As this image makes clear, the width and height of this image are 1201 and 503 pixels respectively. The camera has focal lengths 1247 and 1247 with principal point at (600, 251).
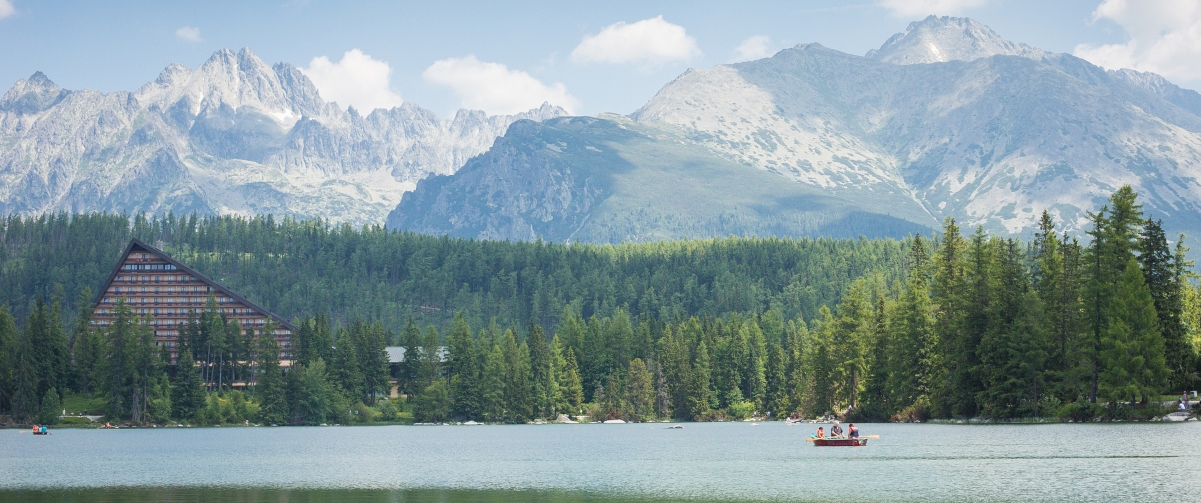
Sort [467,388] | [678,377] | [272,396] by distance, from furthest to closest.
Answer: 1. [678,377]
2. [467,388]
3. [272,396]

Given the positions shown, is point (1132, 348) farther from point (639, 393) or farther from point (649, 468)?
point (639, 393)

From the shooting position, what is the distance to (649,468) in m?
88.5

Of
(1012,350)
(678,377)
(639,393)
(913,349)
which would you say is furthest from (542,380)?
(1012,350)

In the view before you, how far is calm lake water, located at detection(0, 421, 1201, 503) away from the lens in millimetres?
67500

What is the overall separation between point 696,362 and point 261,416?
66843 mm

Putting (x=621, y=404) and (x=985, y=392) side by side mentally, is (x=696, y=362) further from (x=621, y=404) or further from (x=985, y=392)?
(x=985, y=392)

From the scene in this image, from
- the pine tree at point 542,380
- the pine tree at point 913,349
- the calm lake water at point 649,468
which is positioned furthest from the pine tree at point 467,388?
the pine tree at point 913,349

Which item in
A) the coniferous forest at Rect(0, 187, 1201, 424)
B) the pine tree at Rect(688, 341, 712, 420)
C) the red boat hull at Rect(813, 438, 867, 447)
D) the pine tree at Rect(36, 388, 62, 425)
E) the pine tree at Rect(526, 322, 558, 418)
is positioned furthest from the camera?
the pine tree at Rect(526, 322, 558, 418)

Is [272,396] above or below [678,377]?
below

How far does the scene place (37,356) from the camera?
584ft

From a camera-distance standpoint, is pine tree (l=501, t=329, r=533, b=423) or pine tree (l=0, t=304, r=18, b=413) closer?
pine tree (l=0, t=304, r=18, b=413)

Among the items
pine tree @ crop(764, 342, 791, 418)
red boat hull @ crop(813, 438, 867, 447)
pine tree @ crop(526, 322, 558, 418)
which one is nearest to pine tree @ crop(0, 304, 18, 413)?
pine tree @ crop(526, 322, 558, 418)

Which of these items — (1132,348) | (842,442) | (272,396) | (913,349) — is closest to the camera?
(1132,348)

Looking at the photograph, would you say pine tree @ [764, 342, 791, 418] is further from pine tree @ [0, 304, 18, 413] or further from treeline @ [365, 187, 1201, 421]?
pine tree @ [0, 304, 18, 413]
